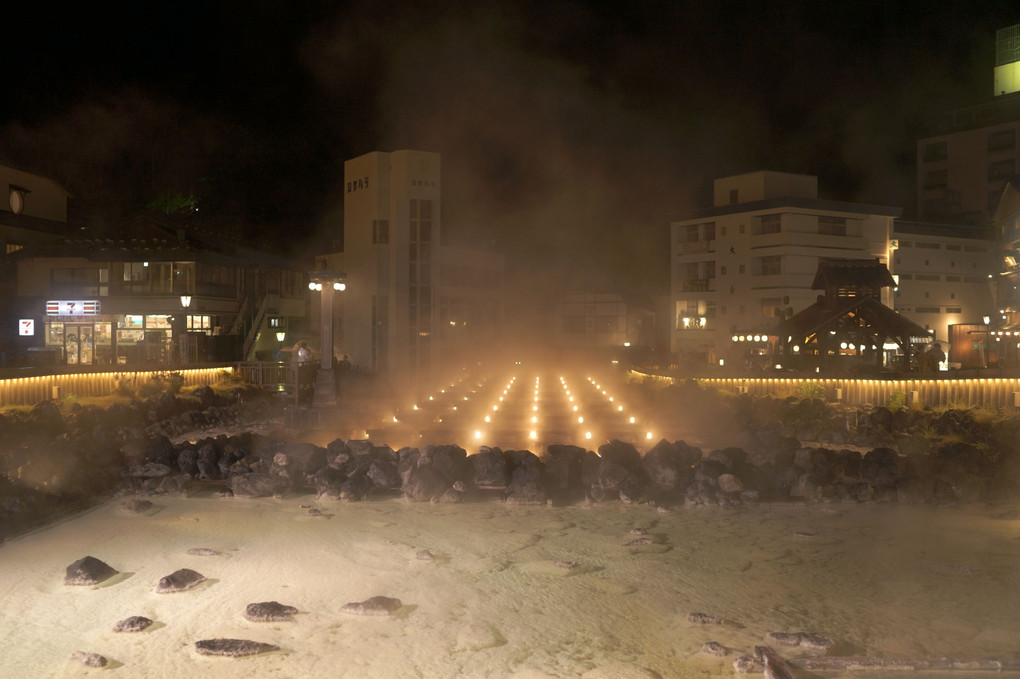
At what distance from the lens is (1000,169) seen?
4694 cm

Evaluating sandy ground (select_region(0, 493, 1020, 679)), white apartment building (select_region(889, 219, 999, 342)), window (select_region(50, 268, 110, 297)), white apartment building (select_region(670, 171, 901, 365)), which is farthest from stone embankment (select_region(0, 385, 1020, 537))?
white apartment building (select_region(889, 219, 999, 342))

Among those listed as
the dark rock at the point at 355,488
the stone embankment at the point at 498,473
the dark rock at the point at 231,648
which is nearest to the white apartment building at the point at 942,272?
the stone embankment at the point at 498,473

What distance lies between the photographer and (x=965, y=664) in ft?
17.2

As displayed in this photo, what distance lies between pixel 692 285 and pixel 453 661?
38.5m

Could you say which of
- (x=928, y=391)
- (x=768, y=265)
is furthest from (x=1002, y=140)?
(x=928, y=391)

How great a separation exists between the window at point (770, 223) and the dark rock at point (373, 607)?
36247 mm

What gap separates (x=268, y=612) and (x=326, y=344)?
13340mm

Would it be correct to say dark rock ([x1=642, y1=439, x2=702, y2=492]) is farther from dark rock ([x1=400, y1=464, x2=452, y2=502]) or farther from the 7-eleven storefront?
the 7-eleven storefront

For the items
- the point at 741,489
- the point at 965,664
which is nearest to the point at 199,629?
the point at 965,664

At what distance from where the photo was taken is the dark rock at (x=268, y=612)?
609 cm

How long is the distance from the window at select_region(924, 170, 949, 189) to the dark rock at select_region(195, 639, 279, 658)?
54.3m

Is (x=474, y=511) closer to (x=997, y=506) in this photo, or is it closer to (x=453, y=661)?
(x=453, y=661)

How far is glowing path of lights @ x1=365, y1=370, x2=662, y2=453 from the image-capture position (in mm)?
15344

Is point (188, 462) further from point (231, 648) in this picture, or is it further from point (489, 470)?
point (231, 648)
